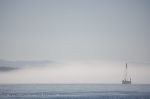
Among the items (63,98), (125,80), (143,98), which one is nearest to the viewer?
(143,98)

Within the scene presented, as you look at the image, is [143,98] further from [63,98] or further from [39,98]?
[39,98]

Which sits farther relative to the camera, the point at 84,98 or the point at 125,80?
the point at 125,80

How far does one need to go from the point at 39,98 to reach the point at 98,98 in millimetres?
4162

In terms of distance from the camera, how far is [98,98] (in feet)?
70.5

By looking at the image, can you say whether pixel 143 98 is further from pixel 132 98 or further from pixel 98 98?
pixel 98 98

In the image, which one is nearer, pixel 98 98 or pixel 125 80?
pixel 98 98

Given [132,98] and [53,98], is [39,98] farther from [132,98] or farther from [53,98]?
[132,98]

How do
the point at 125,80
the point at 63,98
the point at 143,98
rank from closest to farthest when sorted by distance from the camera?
the point at 143,98 < the point at 63,98 < the point at 125,80

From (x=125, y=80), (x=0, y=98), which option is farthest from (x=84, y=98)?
(x=125, y=80)

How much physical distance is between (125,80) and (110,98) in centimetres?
2710

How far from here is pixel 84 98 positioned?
835 inches

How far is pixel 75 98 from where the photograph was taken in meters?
21.0

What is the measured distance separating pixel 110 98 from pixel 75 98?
2.51m

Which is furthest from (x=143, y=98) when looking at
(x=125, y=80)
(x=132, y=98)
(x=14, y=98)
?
(x=125, y=80)
